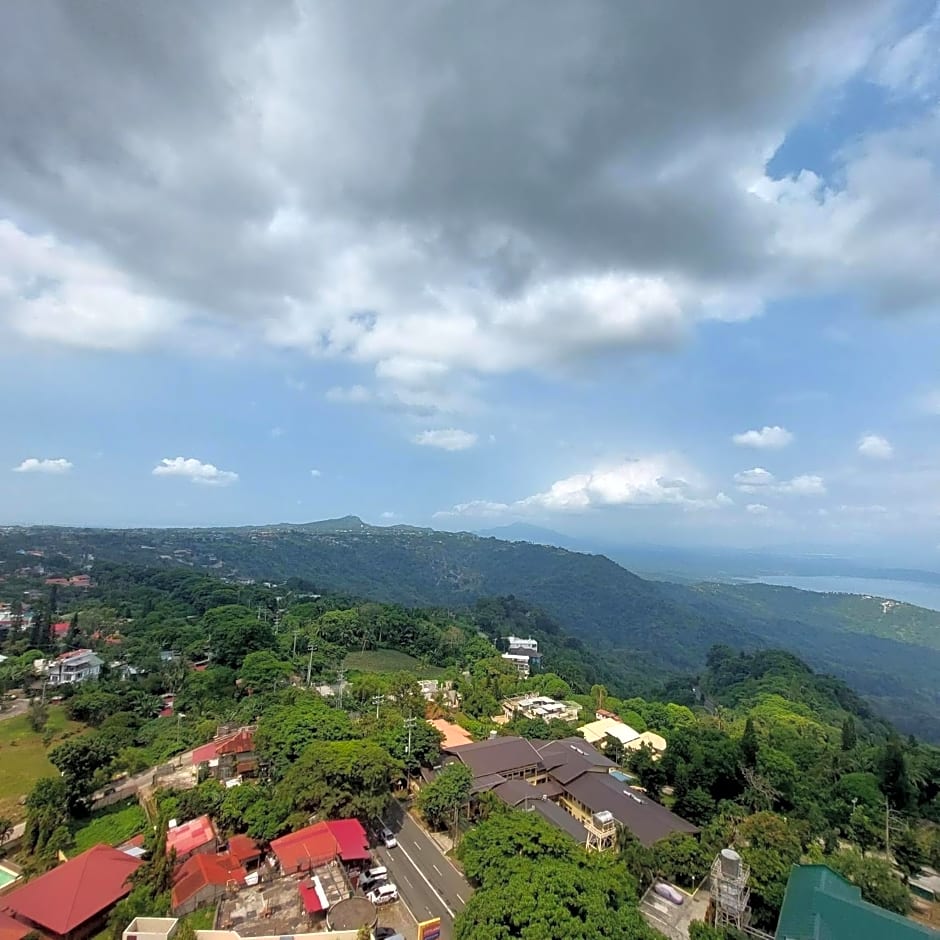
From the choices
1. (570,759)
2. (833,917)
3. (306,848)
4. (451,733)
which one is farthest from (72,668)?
(833,917)

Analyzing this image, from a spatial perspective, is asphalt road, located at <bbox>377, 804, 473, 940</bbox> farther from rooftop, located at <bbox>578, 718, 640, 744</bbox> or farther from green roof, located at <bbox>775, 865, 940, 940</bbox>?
rooftop, located at <bbox>578, 718, 640, 744</bbox>

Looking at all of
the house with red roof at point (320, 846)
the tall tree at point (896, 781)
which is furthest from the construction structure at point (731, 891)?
the tall tree at point (896, 781)

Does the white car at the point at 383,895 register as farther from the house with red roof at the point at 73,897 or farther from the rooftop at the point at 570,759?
the rooftop at the point at 570,759

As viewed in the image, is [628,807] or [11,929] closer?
[11,929]

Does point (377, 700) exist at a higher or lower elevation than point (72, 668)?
higher

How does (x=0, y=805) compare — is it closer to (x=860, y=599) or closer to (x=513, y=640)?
(x=513, y=640)

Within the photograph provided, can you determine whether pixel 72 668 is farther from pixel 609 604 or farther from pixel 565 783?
pixel 609 604

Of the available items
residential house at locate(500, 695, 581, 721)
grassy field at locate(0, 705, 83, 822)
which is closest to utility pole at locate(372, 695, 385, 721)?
residential house at locate(500, 695, 581, 721)
